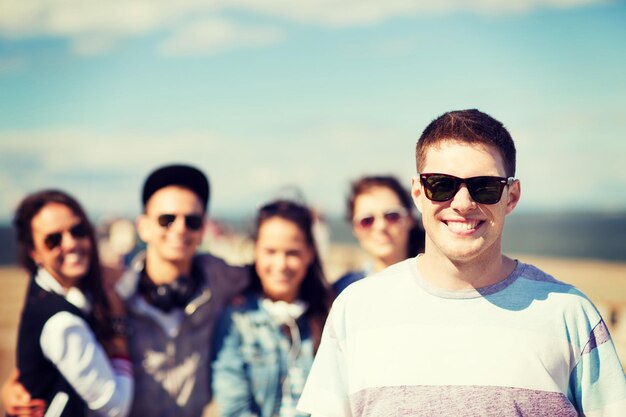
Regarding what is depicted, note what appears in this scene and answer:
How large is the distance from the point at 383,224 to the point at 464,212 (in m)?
2.38

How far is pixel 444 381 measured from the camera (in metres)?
2.43

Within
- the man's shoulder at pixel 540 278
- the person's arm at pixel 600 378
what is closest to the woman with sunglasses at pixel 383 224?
the man's shoulder at pixel 540 278

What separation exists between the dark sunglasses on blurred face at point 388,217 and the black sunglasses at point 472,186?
2.38 m

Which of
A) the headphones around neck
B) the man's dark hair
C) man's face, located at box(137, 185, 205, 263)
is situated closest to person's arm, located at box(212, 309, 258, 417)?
the headphones around neck

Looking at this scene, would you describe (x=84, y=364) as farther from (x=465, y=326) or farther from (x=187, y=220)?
(x=465, y=326)

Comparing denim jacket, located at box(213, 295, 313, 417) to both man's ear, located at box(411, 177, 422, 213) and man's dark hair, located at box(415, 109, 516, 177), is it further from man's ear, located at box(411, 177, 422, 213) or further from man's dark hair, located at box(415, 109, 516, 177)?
man's dark hair, located at box(415, 109, 516, 177)

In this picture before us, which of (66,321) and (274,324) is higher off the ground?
(66,321)

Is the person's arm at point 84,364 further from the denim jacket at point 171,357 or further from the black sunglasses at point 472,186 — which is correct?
the black sunglasses at point 472,186

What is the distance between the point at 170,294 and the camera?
4.31m

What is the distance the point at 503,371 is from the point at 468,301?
286 mm

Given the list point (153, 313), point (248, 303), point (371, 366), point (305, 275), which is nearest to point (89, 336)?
point (153, 313)

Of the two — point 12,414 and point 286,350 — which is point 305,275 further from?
point 12,414

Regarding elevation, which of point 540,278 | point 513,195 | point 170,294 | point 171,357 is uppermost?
point 513,195

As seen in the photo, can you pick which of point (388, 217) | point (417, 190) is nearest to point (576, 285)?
point (388, 217)
